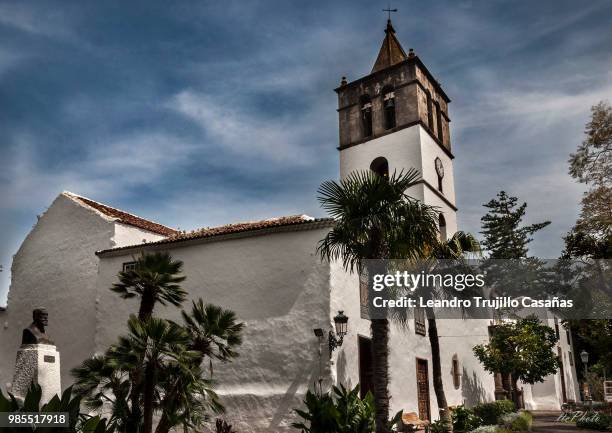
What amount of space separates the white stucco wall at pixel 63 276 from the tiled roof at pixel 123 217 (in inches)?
7.0

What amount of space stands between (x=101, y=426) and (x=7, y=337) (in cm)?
1499

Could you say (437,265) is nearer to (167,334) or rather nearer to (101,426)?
(167,334)

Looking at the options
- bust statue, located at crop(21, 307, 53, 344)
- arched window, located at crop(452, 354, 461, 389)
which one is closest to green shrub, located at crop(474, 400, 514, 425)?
arched window, located at crop(452, 354, 461, 389)

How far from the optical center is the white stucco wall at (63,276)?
1875 centimetres

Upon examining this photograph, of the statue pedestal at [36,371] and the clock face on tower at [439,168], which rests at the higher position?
the clock face on tower at [439,168]

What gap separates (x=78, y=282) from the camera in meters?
19.4

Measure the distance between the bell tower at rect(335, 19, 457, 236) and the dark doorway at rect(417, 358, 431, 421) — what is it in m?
6.07

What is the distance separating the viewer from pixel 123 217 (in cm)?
2091

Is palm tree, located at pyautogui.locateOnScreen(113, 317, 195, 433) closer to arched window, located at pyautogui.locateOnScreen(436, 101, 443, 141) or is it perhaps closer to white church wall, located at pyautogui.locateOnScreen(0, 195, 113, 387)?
white church wall, located at pyautogui.locateOnScreen(0, 195, 113, 387)

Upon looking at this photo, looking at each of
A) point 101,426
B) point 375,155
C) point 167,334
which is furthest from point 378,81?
point 101,426

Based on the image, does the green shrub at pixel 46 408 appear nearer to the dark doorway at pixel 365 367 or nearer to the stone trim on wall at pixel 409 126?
the dark doorway at pixel 365 367

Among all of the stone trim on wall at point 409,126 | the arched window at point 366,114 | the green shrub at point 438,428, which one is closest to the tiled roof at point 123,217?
the stone trim on wall at point 409,126

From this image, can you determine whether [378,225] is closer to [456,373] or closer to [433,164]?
[433,164]

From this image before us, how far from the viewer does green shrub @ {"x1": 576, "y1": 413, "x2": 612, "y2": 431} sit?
53.5 ft
